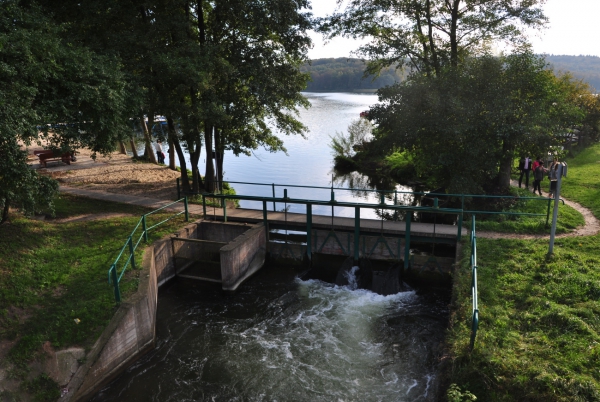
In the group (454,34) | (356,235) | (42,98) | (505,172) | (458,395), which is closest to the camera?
(458,395)

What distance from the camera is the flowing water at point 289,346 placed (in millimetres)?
9289

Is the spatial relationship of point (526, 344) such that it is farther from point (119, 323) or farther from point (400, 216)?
point (400, 216)

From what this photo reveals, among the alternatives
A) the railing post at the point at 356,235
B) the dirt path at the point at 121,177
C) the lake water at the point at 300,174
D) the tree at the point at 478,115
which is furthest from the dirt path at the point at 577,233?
the lake water at the point at 300,174

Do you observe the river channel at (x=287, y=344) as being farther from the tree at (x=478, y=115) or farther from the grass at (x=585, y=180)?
the grass at (x=585, y=180)

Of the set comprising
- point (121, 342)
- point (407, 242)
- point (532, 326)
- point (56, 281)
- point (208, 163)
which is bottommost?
point (121, 342)

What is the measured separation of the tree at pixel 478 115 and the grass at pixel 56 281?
1130cm

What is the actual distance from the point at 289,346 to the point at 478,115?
12101 millimetres

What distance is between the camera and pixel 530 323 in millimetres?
8789

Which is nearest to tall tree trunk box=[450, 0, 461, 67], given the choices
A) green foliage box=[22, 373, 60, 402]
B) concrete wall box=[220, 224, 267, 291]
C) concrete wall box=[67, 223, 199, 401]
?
concrete wall box=[220, 224, 267, 291]

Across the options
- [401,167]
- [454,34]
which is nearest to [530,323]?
[454,34]

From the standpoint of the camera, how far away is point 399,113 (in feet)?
62.7

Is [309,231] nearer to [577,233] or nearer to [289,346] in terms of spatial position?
[289,346]

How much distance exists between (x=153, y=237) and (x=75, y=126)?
442cm

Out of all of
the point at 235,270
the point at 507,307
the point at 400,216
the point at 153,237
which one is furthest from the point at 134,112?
the point at 400,216
